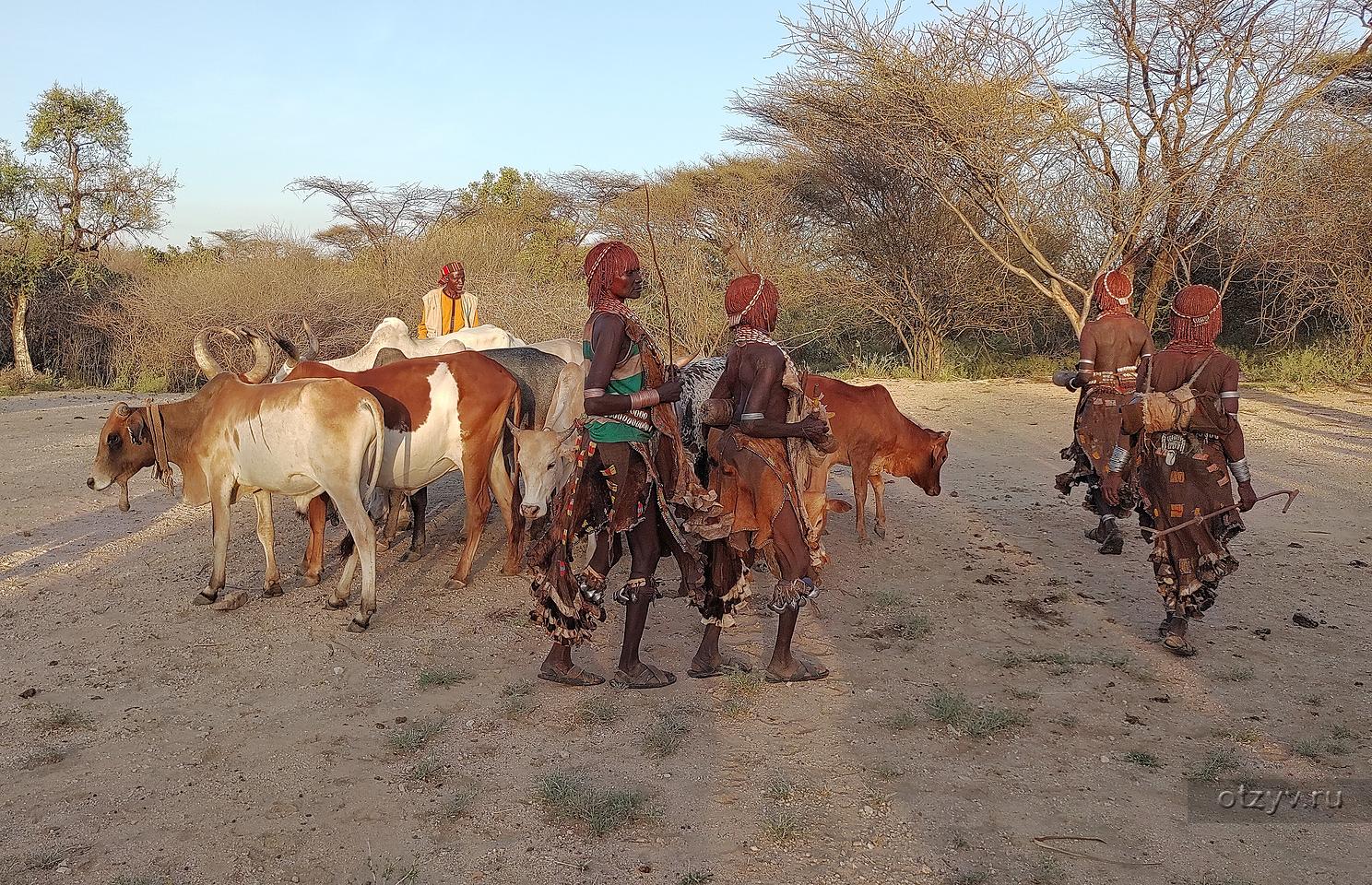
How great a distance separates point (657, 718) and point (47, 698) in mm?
2914

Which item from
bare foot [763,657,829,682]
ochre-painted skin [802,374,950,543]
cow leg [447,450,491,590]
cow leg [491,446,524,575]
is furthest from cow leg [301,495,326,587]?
ochre-painted skin [802,374,950,543]

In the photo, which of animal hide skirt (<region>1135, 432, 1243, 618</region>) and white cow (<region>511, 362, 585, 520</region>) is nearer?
animal hide skirt (<region>1135, 432, 1243, 618</region>)

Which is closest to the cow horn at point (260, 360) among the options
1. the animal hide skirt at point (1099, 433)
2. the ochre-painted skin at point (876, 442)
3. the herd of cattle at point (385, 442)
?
the herd of cattle at point (385, 442)

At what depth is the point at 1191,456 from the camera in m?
5.30

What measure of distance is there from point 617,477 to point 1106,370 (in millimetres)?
3809

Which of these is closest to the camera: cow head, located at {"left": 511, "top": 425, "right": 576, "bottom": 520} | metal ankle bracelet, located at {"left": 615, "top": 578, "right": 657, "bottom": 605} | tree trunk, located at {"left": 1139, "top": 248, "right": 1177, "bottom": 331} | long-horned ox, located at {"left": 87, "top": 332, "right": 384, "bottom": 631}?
metal ankle bracelet, located at {"left": 615, "top": 578, "right": 657, "bottom": 605}

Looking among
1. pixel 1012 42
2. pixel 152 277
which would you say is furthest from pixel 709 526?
pixel 152 277

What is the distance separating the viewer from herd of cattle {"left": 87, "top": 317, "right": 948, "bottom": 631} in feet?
19.3

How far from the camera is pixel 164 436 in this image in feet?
21.1

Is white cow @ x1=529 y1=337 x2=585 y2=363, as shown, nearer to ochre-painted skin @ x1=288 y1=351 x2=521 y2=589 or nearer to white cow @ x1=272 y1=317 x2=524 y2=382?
white cow @ x1=272 y1=317 x2=524 y2=382

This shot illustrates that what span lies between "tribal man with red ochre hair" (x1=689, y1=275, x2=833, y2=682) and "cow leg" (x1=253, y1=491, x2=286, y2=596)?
3170mm

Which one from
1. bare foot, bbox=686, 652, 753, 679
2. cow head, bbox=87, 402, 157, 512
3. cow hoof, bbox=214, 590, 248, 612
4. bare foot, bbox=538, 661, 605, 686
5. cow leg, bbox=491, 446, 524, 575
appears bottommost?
cow hoof, bbox=214, 590, 248, 612

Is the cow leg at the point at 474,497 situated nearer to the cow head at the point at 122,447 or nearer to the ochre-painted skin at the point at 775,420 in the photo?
the cow head at the point at 122,447

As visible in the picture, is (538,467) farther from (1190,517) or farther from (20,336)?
(20,336)
